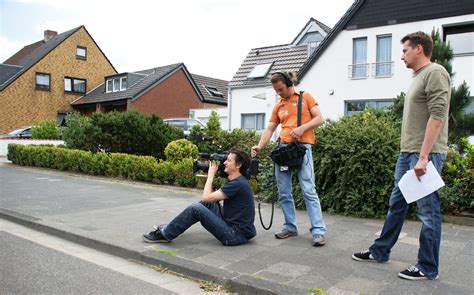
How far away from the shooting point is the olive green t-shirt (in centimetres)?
360

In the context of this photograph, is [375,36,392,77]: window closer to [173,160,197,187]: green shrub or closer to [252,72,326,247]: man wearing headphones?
[173,160,197,187]: green shrub

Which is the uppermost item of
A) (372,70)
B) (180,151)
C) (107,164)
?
(372,70)

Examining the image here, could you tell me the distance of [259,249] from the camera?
15.7 feet

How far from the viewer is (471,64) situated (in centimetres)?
1748

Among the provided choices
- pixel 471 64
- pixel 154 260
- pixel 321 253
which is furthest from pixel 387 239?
pixel 471 64

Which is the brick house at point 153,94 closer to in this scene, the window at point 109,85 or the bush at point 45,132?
the window at point 109,85

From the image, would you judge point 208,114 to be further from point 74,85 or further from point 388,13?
point 74,85

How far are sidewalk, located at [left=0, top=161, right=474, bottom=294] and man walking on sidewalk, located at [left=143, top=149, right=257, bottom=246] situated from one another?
155mm

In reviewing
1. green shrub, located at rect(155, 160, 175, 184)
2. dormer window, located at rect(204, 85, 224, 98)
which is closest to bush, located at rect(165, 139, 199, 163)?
green shrub, located at rect(155, 160, 175, 184)

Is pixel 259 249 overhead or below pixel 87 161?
below

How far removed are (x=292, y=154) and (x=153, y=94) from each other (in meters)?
29.8

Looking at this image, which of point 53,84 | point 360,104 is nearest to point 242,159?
point 360,104

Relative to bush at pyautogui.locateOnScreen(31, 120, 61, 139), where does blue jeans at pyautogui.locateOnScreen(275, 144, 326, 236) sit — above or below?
below

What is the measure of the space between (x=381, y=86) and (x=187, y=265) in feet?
58.7
